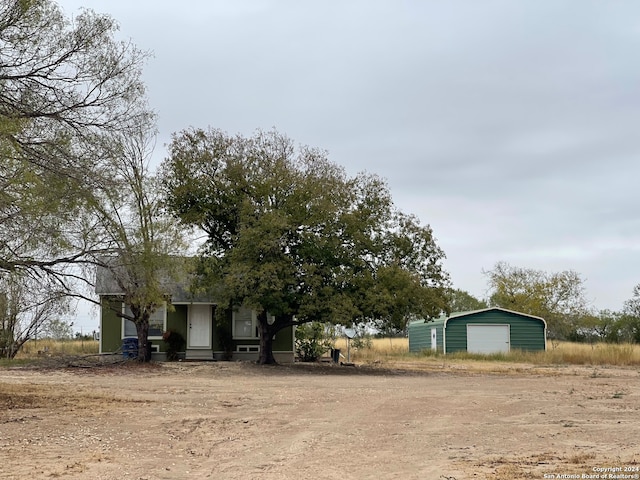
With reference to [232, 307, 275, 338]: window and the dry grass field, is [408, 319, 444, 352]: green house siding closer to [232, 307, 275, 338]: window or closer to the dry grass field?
[232, 307, 275, 338]: window

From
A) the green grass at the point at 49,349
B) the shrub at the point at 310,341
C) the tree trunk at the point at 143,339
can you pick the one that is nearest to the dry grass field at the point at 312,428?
the tree trunk at the point at 143,339

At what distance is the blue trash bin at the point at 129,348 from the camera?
27531 mm

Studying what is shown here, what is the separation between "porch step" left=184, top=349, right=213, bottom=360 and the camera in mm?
28734

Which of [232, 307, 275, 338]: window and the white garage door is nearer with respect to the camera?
[232, 307, 275, 338]: window

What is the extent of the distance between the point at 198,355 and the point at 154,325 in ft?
7.04

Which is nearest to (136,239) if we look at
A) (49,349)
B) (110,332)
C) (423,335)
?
(110,332)

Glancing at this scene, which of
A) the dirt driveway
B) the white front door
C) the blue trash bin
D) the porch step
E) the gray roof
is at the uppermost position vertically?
the gray roof

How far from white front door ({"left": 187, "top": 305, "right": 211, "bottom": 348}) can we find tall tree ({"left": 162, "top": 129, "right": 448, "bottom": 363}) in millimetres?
3465

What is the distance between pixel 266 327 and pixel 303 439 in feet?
55.8

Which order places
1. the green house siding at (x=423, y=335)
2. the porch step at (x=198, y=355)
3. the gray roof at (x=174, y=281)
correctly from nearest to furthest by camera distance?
1. the gray roof at (x=174, y=281)
2. the porch step at (x=198, y=355)
3. the green house siding at (x=423, y=335)

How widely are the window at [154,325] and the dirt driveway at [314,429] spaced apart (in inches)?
329

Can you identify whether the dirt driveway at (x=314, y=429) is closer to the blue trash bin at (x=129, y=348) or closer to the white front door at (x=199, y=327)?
the blue trash bin at (x=129, y=348)

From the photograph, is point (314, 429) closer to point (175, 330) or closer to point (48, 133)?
point (48, 133)

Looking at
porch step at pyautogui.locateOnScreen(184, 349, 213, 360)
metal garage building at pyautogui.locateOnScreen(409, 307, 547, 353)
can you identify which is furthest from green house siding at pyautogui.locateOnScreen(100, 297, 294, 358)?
metal garage building at pyautogui.locateOnScreen(409, 307, 547, 353)
